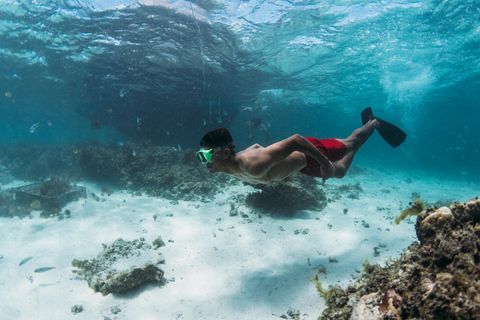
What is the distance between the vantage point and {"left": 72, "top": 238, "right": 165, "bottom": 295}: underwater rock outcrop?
4.18m

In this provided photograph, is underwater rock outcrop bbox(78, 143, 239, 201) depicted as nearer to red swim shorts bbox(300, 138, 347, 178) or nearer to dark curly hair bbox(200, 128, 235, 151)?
red swim shorts bbox(300, 138, 347, 178)

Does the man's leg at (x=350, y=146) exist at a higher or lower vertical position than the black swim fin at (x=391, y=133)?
lower

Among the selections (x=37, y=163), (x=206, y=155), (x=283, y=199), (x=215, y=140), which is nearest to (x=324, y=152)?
(x=215, y=140)

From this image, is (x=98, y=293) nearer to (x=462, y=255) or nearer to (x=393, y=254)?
(x=462, y=255)

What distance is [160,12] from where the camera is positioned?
12211 millimetres

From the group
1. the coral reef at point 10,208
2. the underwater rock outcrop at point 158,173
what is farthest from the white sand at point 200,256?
the underwater rock outcrop at point 158,173

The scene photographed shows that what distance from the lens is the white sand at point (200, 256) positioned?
3.88m

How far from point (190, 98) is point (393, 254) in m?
26.7

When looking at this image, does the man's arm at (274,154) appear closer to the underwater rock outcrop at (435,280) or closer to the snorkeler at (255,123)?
the underwater rock outcrop at (435,280)

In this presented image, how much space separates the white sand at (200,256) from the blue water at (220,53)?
8.10 meters

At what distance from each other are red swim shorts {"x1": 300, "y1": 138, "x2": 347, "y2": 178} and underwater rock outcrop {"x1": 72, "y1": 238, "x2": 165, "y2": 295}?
3.97 metres

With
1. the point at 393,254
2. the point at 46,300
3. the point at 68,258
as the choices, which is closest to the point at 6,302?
the point at 46,300

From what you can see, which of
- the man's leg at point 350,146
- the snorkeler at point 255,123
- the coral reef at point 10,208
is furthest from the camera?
the snorkeler at point 255,123

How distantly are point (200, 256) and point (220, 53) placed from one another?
1596 cm
